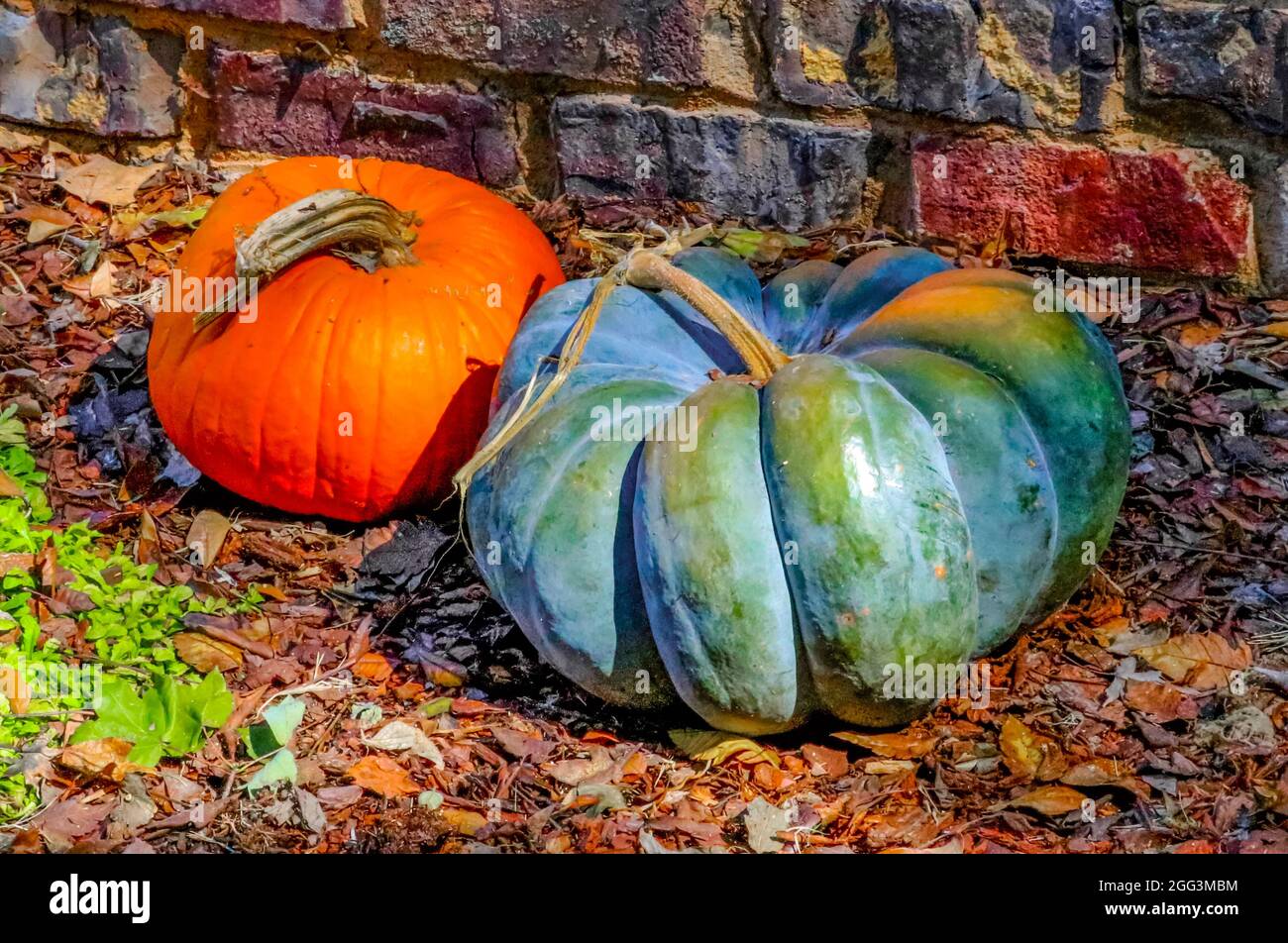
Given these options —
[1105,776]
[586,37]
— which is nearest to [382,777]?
[1105,776]

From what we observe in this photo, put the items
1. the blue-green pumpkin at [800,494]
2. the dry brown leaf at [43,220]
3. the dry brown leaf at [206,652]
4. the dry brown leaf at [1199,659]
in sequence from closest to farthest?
the blue-green pumpkin at [800,494] < the dry brown leaf at [1199,659] < the dry brown leaf at [206,652] < the dry brown leaf at [43,220]

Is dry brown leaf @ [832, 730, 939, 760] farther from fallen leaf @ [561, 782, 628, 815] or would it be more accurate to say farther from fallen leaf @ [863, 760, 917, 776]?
fallen leaf @ [561, 782, 628, 815]

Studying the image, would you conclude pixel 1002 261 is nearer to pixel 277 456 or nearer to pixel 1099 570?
pixel 1099 570

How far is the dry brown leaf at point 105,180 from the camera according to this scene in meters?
4.32

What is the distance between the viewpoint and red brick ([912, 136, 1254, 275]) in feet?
11.5

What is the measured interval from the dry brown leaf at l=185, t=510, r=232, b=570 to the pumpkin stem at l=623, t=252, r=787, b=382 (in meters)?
1.16

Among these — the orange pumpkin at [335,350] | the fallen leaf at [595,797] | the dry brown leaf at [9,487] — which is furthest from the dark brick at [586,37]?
the fallen leaf at [595,797]

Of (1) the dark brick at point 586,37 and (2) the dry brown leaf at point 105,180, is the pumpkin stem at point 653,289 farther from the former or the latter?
(2) the dry brown leaf at point 105,180

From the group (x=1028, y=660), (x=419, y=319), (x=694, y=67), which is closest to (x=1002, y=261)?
(x=694, y=67)

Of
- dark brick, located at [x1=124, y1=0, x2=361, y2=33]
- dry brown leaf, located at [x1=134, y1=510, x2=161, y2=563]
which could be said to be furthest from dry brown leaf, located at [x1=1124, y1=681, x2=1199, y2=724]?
dark brick, located at [x1=124, y1=0, x2=361, y2=33]

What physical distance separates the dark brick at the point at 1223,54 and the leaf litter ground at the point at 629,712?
0.48 m

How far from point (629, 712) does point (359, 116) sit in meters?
2.00

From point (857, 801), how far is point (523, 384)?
1.04 metres

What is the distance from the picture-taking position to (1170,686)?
2.82 m
